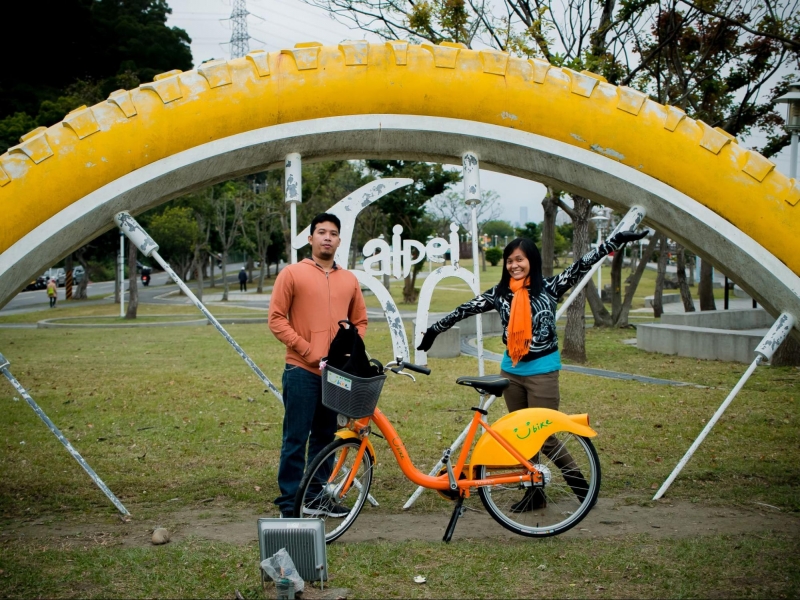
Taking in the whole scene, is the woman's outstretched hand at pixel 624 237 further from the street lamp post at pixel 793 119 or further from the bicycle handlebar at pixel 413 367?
the street lamp post at pixel 793 119

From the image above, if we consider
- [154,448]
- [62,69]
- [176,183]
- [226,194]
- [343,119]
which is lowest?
[154,448]

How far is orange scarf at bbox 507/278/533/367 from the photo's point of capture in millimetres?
5484

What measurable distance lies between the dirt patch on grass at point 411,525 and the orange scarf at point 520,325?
4.15 ft

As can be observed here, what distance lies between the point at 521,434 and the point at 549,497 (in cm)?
114

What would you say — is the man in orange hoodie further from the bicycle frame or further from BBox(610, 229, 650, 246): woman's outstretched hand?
BBox(610, 229, 650, 246): woman's outstretched hand

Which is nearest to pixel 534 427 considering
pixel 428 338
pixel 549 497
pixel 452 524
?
pixel 452 524

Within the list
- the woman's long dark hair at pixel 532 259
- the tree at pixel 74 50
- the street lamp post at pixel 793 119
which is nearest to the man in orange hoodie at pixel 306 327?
the woman's long dark hair at pixel 532 259

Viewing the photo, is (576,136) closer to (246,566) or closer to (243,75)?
(243,75)

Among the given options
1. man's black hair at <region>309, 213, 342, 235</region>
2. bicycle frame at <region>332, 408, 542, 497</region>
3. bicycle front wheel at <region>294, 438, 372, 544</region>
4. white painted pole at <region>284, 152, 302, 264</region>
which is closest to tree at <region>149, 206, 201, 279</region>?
white painted pole at <region>284, 152, 302, 264</region>

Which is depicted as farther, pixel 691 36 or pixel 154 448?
pixel 691 36

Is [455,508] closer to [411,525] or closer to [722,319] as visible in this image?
[411,525]

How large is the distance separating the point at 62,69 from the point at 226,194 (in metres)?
10.0

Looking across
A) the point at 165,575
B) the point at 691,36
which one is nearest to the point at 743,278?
the point at 165,575

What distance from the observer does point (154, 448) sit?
8156 millimetres
